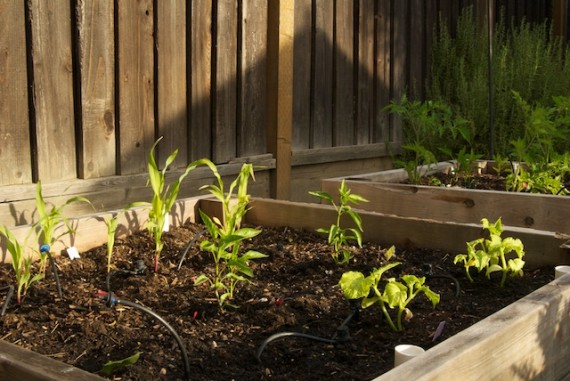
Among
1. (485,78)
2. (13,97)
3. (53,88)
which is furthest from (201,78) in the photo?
(485,78)

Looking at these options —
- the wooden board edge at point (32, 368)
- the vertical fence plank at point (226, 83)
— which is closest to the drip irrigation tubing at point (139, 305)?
the wooden board edge at point (32, 368)

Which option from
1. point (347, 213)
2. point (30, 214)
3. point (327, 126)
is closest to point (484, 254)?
point (347, 213)

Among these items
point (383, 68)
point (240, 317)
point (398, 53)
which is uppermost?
point (398, 53)

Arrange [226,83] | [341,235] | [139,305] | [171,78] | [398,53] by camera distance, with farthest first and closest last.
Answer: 1. [398,53]
2. [226,83]
3. [171,78]
4. [341,235]
5. [139,305]

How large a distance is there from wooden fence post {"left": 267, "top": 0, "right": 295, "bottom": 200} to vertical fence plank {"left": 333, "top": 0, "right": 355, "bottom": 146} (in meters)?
0.65

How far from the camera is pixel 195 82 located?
4254 mm

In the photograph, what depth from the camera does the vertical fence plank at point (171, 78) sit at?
4.02m

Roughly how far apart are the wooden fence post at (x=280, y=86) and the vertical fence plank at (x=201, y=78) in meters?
0.54

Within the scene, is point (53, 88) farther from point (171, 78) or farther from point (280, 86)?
point (280, 86)

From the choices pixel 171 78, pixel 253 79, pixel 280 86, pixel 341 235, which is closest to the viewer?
pixel 341 235

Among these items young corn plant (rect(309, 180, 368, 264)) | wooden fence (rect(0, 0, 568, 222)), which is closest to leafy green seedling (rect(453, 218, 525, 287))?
young corn plant (rect(309, 180, 368, 264))

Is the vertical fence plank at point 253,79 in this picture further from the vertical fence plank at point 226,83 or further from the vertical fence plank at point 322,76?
the vertical fence plank at point 322,76

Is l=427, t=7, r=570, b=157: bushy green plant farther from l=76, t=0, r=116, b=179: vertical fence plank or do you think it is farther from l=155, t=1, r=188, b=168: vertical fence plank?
l=76, t=0, r=116, b=179: vertical fence plank

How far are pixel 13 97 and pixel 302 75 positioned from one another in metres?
2.27
